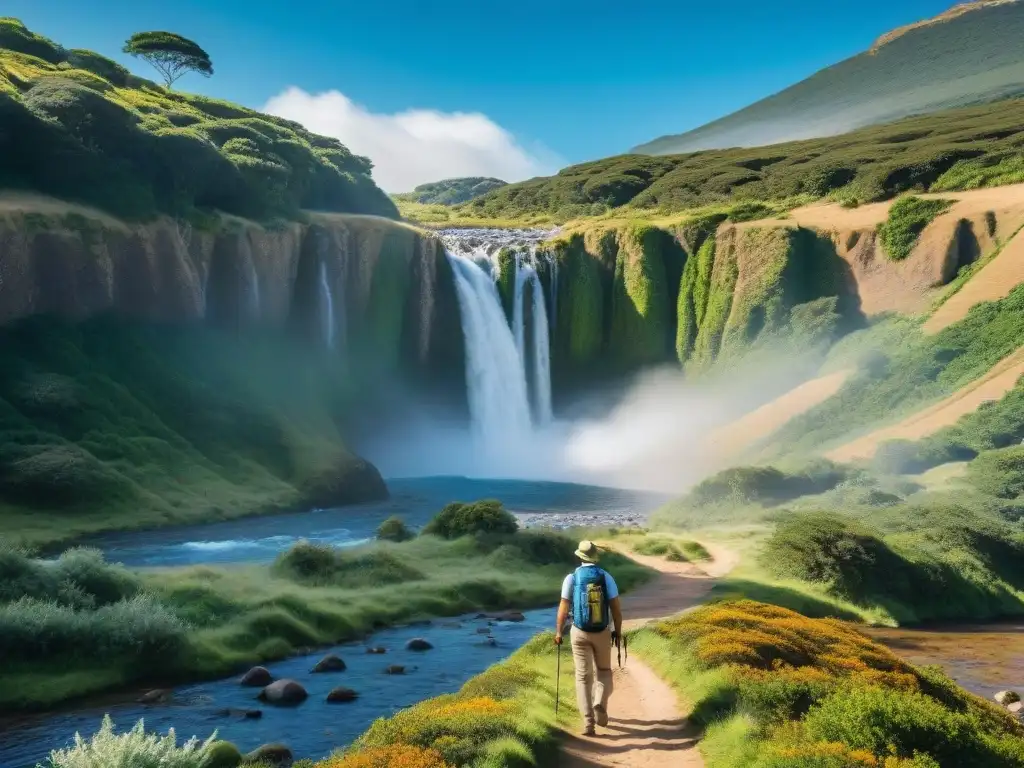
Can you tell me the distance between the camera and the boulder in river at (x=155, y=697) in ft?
63.3

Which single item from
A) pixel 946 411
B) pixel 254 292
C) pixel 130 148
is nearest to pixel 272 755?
pixel 946 411

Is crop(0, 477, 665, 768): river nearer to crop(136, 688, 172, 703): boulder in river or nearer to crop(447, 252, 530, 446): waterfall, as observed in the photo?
crop(136, 688, 172, 703): boulder in river

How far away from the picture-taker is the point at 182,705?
1908 centimetres

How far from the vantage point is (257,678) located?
68.5 ft

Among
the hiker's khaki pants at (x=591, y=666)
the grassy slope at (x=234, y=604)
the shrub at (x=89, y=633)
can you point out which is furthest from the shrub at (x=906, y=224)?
the hiker's khaki pants at (x=591, y=666)

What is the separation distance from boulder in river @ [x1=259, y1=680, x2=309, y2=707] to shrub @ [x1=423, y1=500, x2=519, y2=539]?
15610mm

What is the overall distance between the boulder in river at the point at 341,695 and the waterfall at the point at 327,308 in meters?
45.0

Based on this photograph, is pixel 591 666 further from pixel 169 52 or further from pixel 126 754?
pixel 169 52

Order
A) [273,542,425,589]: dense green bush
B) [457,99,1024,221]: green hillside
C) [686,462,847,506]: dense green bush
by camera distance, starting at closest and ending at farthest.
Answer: [273,542,425,589]: dense green bush < [686,462,847,506]: dense green bush < [457,99,1024,221]: green hillside

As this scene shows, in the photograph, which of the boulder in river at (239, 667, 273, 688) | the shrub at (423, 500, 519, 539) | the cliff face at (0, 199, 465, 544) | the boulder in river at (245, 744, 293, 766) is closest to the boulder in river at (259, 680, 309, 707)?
the boulder in river at (239, 667, 273, 688)

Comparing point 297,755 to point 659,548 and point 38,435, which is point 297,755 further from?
point 38,435

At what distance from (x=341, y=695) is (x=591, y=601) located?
8.89 m

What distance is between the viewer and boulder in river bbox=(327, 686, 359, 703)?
19.4 metres

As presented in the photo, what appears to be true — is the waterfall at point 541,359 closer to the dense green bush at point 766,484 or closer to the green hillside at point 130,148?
the green hillside at point 130,148
